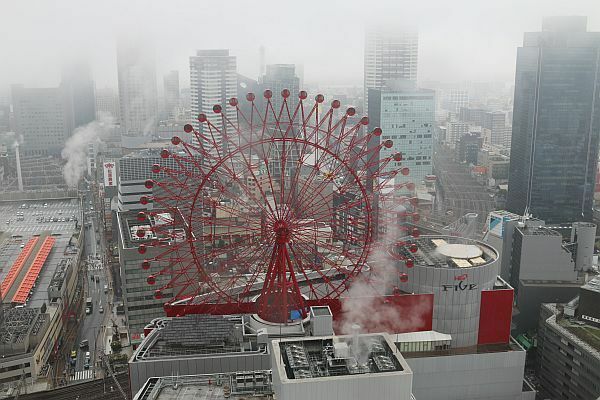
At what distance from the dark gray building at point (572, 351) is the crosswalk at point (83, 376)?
9614mm

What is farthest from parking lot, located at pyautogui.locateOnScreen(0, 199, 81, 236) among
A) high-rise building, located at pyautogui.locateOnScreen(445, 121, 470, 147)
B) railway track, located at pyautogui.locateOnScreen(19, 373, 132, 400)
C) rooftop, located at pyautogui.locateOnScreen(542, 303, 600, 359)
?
rooftop, located at pyautogui.locateOnScreen(542, 303, 600, 359)

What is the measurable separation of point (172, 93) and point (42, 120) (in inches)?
281

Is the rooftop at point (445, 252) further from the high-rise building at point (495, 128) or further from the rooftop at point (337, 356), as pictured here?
the high-rise building at point (495, 128)

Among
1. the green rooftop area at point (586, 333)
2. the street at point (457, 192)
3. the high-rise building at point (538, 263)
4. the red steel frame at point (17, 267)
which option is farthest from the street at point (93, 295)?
the street at point (457, 192)

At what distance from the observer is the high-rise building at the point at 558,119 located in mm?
22875

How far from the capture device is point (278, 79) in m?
26.5

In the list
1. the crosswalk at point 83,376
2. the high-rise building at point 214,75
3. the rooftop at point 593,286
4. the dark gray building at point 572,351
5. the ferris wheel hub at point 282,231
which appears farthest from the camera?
the high-rise building at point 214,75

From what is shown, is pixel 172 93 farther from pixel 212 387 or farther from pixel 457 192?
pixel 212 387

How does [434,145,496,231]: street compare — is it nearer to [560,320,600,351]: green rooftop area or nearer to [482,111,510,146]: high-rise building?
[482,111,510,146]: high-rise building

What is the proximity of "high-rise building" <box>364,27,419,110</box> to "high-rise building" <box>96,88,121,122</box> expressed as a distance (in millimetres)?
14097

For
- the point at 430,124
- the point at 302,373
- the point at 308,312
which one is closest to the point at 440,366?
the point at 308,312

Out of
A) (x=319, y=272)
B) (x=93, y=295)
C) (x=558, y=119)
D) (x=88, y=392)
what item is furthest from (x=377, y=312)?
(x=558, y=119)

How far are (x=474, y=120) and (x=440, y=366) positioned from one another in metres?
24.1

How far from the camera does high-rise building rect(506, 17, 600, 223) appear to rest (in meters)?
22.9
